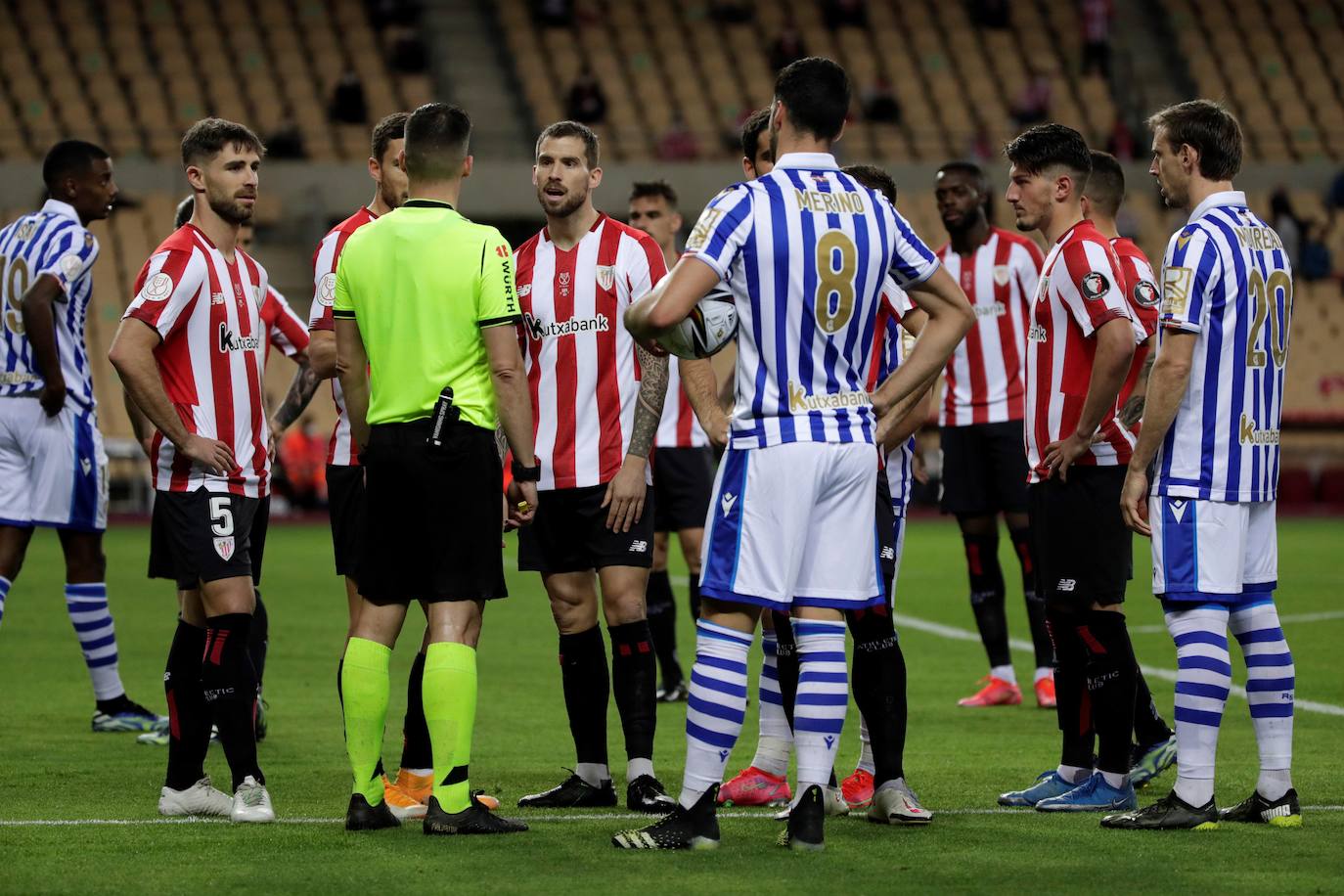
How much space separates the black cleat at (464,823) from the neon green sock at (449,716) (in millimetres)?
22

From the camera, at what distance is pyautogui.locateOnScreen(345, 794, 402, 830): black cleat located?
17.6 ft

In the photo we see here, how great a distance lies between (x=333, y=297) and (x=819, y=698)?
6.83 ft

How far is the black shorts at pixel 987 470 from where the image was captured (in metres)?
8.66

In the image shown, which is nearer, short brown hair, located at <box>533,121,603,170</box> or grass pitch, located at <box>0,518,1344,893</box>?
grass pitch, located at <box>0,518,1344,893</box>

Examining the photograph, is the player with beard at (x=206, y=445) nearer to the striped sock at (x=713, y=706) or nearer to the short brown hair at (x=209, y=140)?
the short brown hair at (x=209, y=140)

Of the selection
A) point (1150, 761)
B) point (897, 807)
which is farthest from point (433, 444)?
point (1150, 761)

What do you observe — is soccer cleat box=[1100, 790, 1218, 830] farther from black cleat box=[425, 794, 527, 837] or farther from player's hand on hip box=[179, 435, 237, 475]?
player's hand on hip box=[179, 435, 237, 475]

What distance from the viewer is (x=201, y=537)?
18.8 ft

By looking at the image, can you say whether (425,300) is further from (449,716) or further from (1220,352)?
(1220,352)

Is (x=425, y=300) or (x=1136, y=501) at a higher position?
(x=425, y=300)

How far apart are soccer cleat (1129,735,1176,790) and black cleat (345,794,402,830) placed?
263cm

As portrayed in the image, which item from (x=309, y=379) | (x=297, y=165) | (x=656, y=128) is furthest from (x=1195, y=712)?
(x=656, y=128)

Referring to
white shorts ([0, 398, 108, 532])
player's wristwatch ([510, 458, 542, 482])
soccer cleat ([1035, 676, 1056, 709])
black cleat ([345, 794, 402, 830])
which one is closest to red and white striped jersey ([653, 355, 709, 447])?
soccer cleat ([1035, 676, 1056, 709])

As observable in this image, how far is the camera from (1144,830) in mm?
5469
